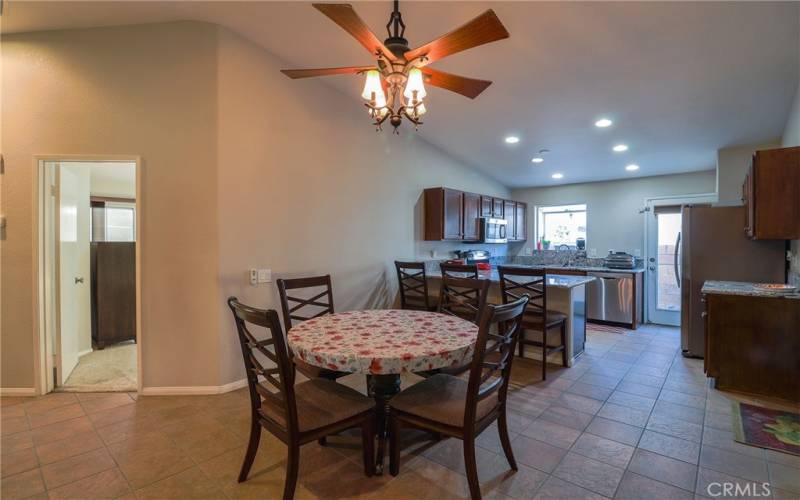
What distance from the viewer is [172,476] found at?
186 cm

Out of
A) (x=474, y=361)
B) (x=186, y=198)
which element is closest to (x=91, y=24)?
(x=186, y=198)

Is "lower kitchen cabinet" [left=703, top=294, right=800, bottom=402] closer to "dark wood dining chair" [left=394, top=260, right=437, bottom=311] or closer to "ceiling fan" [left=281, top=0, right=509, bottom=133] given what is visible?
"dark wood dining chair" [left=394, top=260, right=437, bottom=311]

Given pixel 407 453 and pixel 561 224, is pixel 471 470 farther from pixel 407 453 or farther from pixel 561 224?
pixel 561 224

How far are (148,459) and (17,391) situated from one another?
171 cm

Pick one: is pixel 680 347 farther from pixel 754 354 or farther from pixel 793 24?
pixel 793 24

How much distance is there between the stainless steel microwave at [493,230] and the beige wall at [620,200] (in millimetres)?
1303

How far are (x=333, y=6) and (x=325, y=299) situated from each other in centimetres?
263

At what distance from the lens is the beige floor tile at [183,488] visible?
172 cm

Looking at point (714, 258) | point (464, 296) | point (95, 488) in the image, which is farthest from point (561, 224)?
point (95, 488)

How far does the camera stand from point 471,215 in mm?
5352

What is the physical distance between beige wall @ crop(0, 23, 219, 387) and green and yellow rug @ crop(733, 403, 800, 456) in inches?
145

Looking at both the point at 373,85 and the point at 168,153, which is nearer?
the point at 373,85

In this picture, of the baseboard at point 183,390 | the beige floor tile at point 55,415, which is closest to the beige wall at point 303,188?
the baseboard at point 183,390

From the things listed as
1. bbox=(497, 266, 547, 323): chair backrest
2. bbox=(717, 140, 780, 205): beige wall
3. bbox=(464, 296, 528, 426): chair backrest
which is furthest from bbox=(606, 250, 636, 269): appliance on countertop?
bbox=(464, 296, 528, 426): chair backrest
